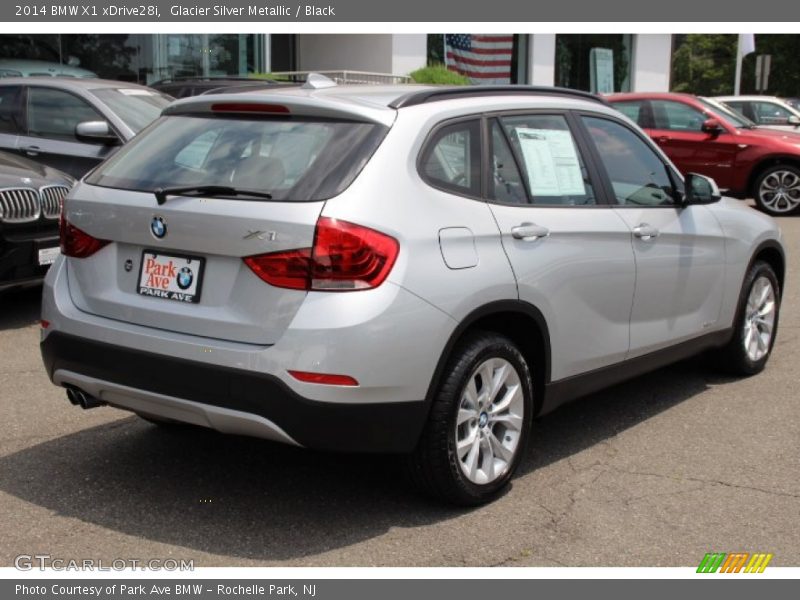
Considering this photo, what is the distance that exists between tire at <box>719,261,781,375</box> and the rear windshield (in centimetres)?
313

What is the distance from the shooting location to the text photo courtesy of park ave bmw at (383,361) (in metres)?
3.84

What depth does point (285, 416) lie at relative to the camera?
150 inches

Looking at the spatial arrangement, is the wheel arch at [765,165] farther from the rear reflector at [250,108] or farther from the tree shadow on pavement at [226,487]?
the rear reflector at [250,108]

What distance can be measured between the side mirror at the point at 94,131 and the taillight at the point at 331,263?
5.92 m

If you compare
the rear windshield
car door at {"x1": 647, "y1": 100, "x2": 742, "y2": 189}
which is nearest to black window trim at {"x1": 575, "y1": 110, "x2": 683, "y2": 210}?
the rear windshield

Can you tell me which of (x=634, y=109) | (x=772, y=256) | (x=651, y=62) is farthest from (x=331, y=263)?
(x=651, y=62)

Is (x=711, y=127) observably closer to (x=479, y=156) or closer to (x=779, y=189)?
(x=779, y=189)

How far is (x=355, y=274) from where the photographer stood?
12.5 feet

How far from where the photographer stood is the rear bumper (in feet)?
12.6

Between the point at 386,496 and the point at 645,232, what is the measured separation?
→ 187 cm

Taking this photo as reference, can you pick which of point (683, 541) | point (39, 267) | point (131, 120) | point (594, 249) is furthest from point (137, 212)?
point (131, 120)

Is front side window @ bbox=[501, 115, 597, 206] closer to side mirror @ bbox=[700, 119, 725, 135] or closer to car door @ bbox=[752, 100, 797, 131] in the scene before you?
side mirror @ bbox=[700, 119, 725, 135]

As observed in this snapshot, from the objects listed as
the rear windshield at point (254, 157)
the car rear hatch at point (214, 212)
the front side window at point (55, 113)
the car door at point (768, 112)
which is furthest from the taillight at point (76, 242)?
the car door at point (768, 112)

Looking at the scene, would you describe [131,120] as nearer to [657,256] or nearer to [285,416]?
[657,256]
